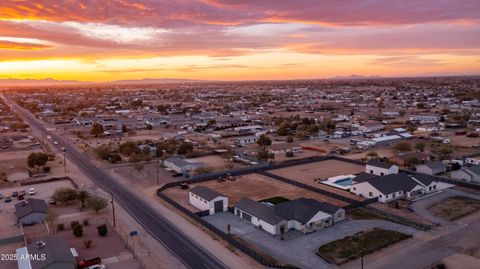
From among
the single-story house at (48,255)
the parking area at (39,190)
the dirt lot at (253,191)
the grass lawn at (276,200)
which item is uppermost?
the single-story house at (48,255)

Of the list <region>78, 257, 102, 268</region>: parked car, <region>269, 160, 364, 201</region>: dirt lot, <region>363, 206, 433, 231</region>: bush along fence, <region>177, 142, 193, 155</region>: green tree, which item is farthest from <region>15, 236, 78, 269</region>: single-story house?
<region>177, 142, 193, 155</region>: green tree

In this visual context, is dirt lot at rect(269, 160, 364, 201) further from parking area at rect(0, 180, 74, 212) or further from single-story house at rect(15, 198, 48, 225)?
single-story house at rect(15, 198, 48, 225)

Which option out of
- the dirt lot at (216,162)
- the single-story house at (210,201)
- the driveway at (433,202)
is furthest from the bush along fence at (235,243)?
the dirt lot at (216,162)

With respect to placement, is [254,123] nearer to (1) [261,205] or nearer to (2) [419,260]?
(1) [261,205]

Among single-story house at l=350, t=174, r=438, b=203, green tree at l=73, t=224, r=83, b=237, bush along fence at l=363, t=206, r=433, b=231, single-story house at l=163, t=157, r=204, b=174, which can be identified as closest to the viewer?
green tree at l=73, t=224, r=83, b=237

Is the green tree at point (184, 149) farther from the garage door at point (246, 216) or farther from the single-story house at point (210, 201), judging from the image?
the garage door at point (246, 216)

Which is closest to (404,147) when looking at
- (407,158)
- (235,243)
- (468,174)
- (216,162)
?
(407,158)
